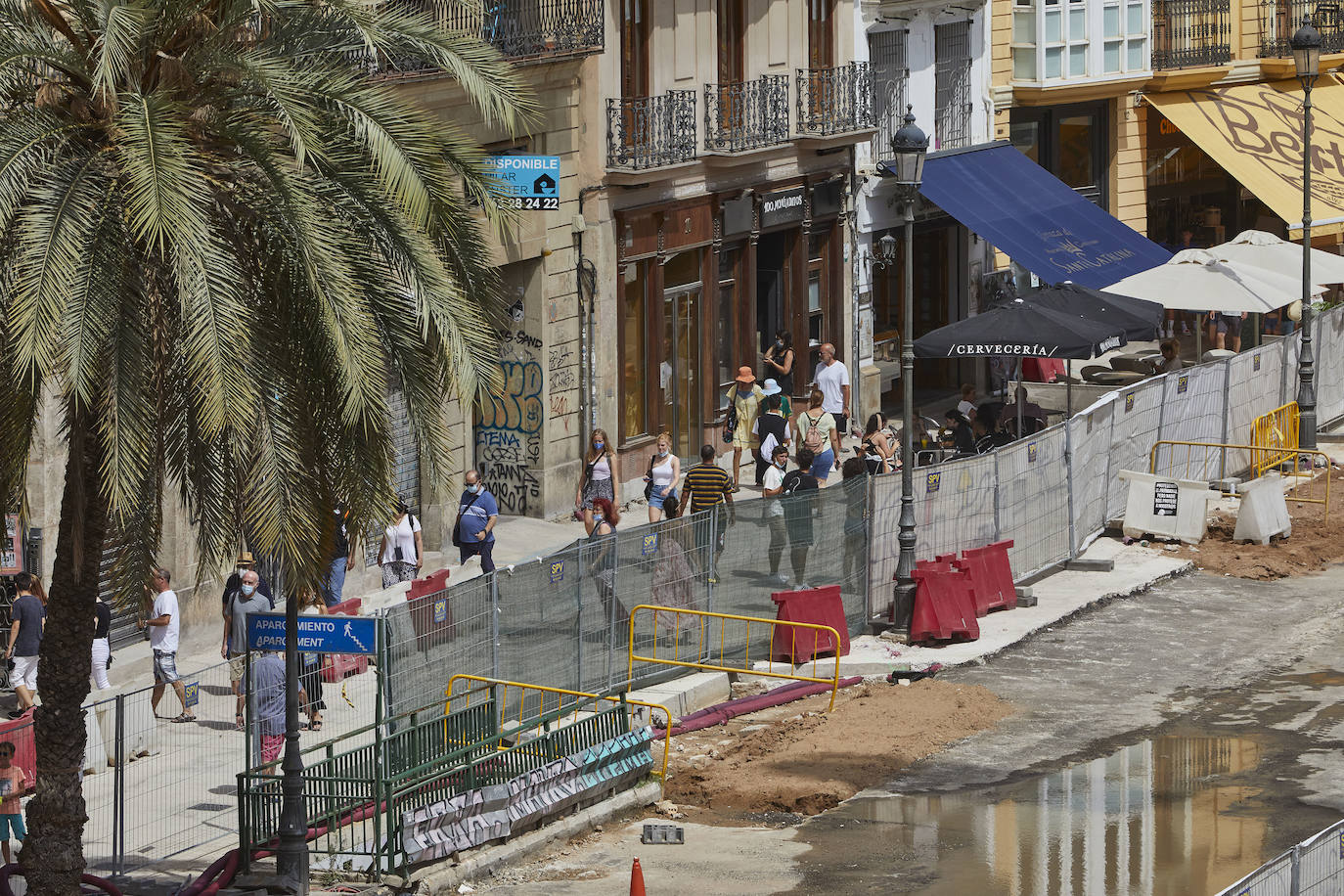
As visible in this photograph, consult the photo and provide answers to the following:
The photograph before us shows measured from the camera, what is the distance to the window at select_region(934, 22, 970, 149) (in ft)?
128

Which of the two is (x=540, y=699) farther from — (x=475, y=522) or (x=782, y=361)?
(x=782, y=361)

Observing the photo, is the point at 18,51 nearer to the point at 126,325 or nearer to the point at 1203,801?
the point at 126,325

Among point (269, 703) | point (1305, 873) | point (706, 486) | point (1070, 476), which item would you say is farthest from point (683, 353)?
→ point (1305, 873)

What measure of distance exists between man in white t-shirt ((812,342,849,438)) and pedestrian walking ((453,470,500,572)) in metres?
8.99

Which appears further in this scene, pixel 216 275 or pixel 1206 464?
pixel 1206 464

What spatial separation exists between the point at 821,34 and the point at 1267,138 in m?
13.7

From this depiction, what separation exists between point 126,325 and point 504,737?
5.24 m

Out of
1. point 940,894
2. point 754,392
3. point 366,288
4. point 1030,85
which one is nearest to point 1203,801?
point 940,894

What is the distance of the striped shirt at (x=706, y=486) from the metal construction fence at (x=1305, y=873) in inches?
525

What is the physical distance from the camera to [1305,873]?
11516 mm

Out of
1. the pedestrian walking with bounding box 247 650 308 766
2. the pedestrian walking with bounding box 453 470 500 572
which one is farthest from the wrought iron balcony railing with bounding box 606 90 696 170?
the pedestrian walking with bounding box 247 650 308 766

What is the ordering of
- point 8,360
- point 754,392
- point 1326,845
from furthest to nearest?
1. point 754,392
2. point 8,360
3. point 1326,845

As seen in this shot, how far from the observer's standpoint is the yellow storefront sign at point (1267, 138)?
4325 centimetres

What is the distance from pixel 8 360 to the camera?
13.2 metres
